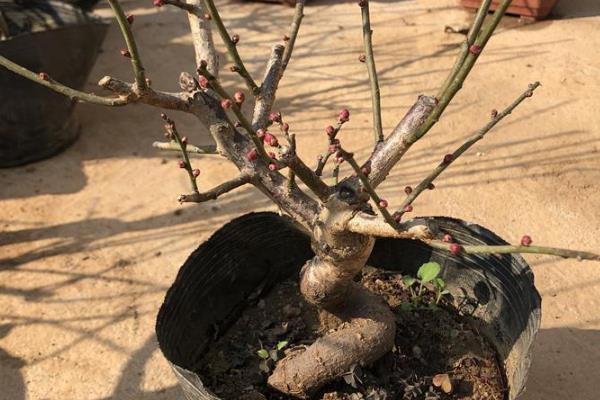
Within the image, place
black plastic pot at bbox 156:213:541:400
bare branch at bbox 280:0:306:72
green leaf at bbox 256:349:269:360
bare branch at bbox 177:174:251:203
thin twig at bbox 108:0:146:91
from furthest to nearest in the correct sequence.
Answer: green leaf at bbox 256:349:269:360
black plastic pot at bbox 156:213:541:400
bare branch at bbox 280:0:306:72
bare branch at bbox 177:174:251:203
thin twig at bbox 108:0:146:91

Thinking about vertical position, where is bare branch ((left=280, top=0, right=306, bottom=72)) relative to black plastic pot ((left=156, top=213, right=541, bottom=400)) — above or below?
above

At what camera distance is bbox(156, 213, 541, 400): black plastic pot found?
75.3 inches

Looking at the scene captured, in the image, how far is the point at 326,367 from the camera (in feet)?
6.27

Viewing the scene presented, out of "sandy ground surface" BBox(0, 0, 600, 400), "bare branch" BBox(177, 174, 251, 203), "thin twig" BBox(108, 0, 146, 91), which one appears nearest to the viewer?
"thin twig" BBox(108, 0, 146, 91)

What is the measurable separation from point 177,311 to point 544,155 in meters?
2.35

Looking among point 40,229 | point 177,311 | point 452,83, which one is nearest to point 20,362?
point 40,229

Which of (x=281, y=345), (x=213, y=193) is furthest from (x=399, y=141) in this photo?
(x=281, y=345)

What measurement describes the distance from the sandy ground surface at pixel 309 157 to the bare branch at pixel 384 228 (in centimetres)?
122

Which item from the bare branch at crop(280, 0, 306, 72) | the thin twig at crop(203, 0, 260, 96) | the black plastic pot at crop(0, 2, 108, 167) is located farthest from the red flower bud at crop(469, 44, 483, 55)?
the black plastic pot at crop(0, 2, 108, 167)

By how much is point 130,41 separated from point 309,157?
2290 millimetres

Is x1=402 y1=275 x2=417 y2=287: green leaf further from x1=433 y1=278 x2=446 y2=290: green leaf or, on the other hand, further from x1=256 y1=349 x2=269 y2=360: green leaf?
x1=256 y1=349 x2=269 y2=360: green leaf

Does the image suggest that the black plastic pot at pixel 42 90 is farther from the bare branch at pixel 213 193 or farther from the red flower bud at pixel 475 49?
the red flower bud at pixel 475 49

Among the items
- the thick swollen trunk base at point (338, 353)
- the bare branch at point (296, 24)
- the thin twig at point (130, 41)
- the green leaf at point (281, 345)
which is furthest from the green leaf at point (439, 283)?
the thin twig at point (130, 41)

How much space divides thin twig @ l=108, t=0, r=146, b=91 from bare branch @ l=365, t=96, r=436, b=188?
64 centimetres
